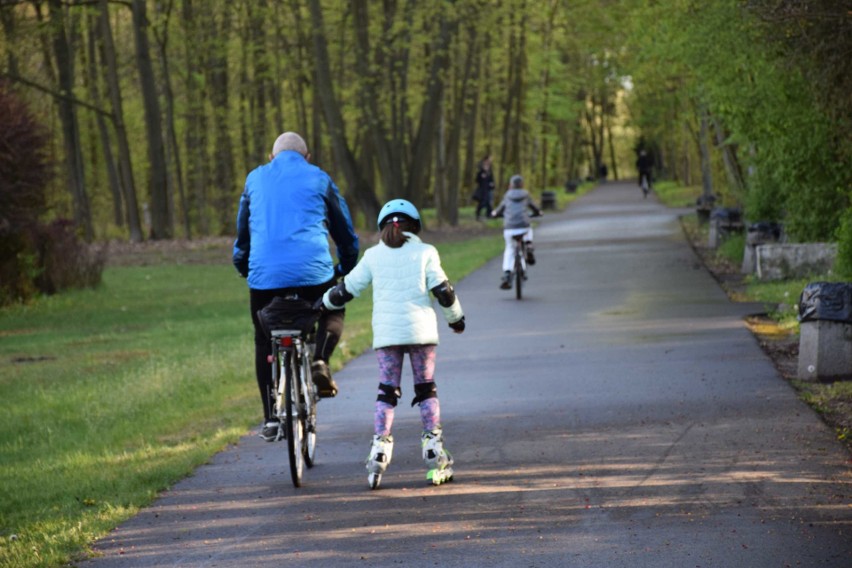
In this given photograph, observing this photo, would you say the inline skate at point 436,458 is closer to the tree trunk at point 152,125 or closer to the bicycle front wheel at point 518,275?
the bicycle front wheel at point 518,275

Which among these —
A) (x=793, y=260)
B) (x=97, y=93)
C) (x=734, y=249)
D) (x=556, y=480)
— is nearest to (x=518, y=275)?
(x=793, y=260)

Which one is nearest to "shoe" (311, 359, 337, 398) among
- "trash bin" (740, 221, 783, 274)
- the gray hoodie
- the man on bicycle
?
the man on bicycle

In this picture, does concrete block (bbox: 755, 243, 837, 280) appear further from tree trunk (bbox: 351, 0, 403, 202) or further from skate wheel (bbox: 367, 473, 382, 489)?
tree trunk (bbox: 351, 0, 403, 202)

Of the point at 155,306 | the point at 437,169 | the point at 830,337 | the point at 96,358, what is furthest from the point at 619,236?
the point at 830,337

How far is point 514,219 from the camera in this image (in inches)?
888

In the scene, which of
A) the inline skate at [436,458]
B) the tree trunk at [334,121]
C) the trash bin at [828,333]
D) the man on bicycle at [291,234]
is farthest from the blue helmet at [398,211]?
the tree trunk at [334,121]

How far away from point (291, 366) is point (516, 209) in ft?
45.5

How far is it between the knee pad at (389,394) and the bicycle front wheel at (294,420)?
1.55 feet

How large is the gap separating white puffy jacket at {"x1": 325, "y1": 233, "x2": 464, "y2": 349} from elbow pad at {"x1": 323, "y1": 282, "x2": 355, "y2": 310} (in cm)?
2

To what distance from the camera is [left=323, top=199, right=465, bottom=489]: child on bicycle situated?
29.5 ft

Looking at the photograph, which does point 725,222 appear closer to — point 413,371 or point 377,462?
point 413,371

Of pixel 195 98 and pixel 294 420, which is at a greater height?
pixel 195 98

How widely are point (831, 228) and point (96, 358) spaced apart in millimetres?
10280

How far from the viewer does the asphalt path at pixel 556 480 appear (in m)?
7.16
